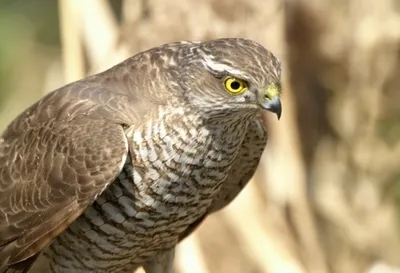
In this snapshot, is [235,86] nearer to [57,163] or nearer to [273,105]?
[273,105]

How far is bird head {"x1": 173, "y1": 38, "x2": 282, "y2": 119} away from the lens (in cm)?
313

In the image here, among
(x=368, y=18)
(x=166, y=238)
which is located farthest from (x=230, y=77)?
(x=368, y=18)

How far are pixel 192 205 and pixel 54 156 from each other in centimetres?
51

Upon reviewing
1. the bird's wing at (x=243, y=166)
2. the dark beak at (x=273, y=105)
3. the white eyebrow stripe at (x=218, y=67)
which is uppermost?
the white eyebrow stripe at (x=218, y=67)

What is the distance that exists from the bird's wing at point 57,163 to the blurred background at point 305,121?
4.11 feet

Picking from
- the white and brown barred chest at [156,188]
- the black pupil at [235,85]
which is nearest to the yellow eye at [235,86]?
the black pupil at [235,85]

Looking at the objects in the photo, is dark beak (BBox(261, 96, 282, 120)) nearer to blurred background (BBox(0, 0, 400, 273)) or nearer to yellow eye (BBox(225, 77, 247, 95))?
yellow eye (BBox(225, 77, 247, 95))

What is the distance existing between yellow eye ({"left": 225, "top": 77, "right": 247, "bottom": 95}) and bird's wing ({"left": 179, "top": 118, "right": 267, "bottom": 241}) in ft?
1.51

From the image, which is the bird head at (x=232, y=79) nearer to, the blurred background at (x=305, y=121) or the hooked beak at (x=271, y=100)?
the hooked beak at (x=271, y=100)

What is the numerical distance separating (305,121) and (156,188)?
2.70m

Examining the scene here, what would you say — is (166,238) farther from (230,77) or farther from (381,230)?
(381,230)

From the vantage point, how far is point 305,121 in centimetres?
592

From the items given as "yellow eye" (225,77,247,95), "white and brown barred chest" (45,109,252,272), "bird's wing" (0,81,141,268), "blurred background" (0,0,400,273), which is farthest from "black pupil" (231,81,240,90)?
"blurred background" (0,0,400,273)

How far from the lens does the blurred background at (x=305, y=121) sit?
15.8 ft
